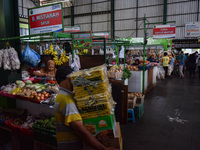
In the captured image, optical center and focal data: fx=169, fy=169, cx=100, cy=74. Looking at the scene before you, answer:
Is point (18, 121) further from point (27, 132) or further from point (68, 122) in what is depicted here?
point (68, 122)

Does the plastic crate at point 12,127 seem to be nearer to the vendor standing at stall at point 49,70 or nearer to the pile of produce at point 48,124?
the pile of produce at point 48,124

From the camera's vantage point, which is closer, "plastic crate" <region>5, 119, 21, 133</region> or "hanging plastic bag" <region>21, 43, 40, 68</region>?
"plastic crate" <region>5, 119, 21, 133</region>

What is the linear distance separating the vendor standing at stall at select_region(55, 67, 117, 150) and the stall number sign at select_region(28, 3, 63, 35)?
1678 millimetres

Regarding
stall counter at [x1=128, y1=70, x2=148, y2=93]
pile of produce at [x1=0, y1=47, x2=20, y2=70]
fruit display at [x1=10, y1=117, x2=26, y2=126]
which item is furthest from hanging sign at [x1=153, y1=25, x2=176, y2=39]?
fruit display at [x1=10, y1=117, x2=26, y2=126]

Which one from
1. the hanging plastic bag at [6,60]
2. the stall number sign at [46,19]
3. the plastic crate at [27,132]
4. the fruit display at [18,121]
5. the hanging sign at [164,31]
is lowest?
the plastic crate at [27,132]

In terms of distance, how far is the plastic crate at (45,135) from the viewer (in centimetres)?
263

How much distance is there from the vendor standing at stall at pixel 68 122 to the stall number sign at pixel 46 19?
1.68 meters

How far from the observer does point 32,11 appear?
3.50 meters

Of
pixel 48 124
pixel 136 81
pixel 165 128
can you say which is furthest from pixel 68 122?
pixel 136 81

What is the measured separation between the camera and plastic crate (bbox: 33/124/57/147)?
2631 mm

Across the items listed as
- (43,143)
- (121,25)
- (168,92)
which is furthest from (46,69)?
(121,25)

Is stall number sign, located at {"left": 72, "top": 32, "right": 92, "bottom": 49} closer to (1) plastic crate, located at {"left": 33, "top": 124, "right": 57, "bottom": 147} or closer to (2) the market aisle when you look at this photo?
(1) plastic crate, located at {"left": 33, "top": 124, "right": 57, "bottom": 147}

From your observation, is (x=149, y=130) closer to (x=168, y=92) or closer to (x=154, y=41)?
(x=168, y=92)

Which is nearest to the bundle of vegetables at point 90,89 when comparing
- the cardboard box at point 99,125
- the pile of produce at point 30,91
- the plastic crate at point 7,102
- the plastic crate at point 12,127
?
the cardboard box at point 99,125
